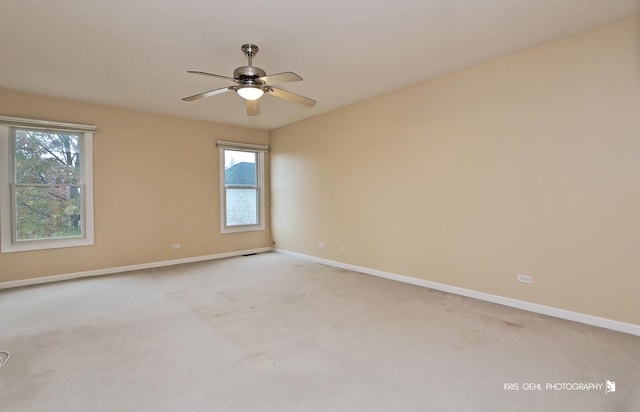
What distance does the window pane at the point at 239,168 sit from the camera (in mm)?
6071

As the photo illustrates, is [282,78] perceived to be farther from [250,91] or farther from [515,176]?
[515,176]

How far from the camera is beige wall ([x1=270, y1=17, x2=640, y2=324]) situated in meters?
2.62

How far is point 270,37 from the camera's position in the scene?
275 centimetres

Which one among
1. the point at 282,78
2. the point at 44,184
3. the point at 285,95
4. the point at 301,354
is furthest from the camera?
the point at 44,184

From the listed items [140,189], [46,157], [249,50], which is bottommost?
[140,189]

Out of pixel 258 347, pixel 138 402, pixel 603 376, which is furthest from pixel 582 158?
pixel 138 402

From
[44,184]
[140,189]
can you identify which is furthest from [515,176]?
[44,184]

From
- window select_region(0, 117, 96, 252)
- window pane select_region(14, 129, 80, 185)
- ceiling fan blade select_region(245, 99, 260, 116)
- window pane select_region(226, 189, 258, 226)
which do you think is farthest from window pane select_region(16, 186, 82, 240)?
ceiling fan blade select_region(245, 99, 260, 116)

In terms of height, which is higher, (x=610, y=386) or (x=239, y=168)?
(x=239, y=168)

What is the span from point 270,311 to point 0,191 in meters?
3.91

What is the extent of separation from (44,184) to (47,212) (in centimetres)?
39

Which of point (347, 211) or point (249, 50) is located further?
→ point (347, 211)

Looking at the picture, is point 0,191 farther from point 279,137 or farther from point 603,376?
point 603,376

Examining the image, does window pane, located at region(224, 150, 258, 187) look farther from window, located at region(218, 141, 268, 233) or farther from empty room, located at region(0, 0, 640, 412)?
empty room, located at region(0, 0, 640, 412)
